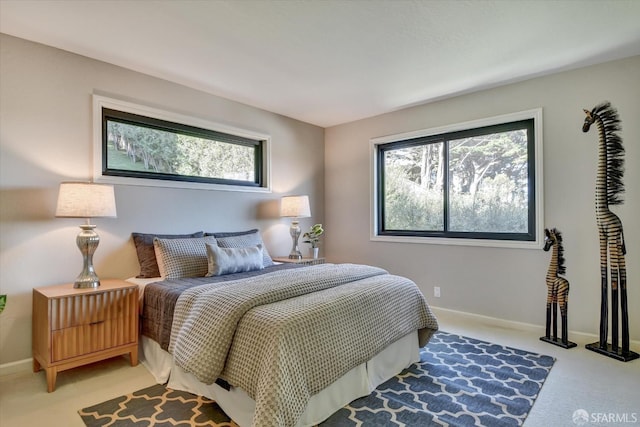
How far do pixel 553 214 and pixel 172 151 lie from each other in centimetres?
378

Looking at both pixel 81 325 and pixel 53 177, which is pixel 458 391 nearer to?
pixel 81 325

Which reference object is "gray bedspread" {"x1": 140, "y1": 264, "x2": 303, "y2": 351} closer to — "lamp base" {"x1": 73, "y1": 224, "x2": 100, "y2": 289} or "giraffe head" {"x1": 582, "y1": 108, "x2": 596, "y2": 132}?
"lamp base" {"x1": 73, "y1": 224, "x2": 100, "y2": 289}

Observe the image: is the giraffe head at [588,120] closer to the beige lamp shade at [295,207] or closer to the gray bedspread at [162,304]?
the beige lamp shade at [295,207]

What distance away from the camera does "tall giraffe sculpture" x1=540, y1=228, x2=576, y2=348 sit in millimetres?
2971

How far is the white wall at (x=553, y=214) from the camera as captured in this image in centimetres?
293

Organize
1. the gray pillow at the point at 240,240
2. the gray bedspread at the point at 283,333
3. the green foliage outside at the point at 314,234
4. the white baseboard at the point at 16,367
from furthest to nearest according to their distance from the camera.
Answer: the green foliage outside at the point at 314,234, the gray pillow at the point at 240,240, the white baseboard at the point at 16,367, the gray bedspread at the point at 283,333

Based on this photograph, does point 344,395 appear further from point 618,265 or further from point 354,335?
point 618,265

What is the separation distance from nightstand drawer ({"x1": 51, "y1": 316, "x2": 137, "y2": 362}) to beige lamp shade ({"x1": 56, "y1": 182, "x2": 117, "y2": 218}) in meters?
0.79

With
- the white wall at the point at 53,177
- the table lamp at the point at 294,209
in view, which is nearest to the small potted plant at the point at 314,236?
the table lamp at the point at 294,209

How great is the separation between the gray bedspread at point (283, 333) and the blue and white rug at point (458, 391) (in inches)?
11.2

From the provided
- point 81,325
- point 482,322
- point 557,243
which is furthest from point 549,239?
point 81,325

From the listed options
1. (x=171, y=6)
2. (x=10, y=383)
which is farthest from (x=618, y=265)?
(x=10, y=383)

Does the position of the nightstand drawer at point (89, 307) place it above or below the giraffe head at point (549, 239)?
below

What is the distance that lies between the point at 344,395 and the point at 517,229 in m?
2.58
